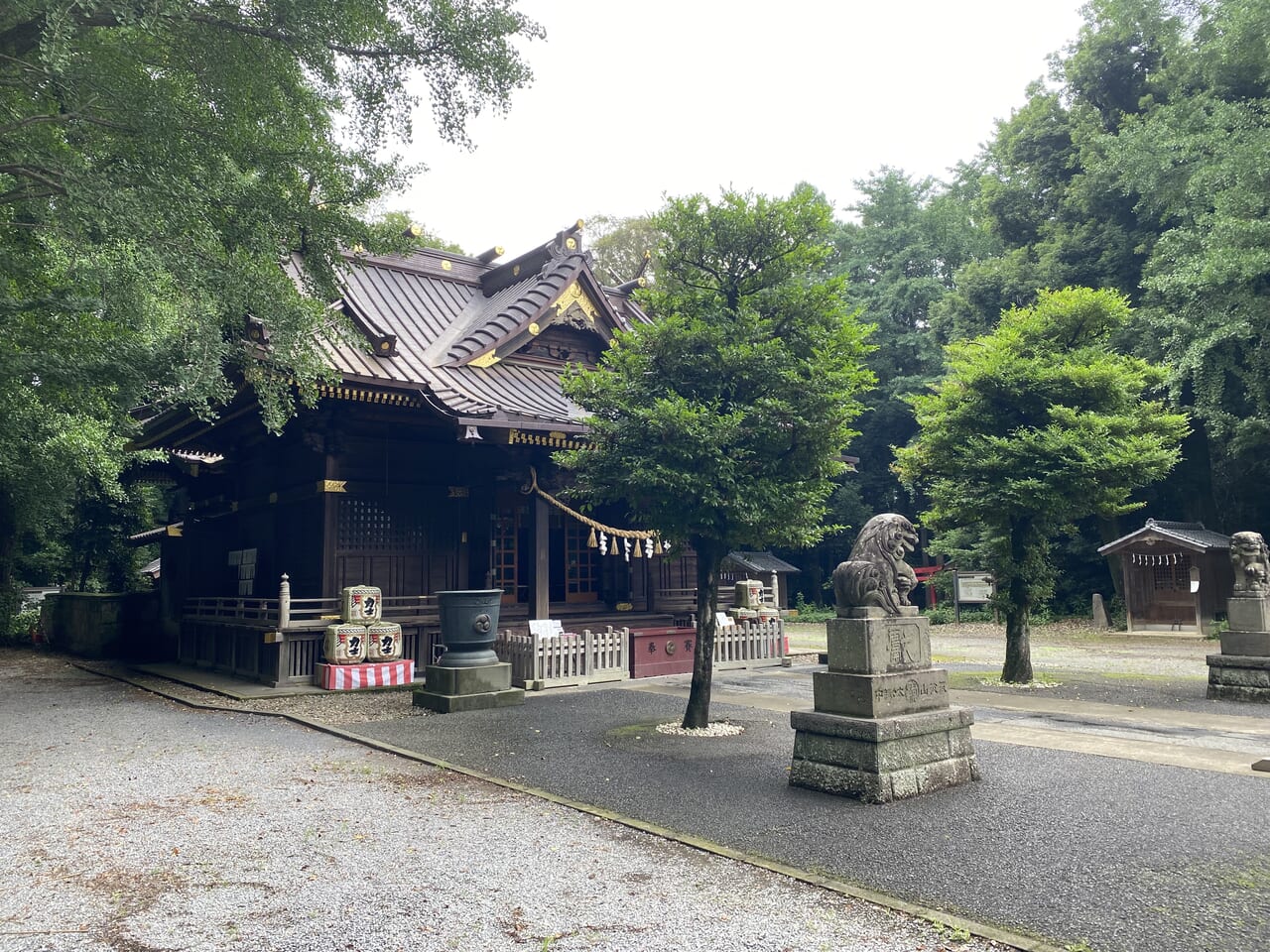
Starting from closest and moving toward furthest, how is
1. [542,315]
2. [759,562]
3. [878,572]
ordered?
[878,572]
[542,315]
[759,562]

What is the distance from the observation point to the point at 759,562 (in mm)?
33531

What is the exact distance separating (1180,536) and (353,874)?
26002 mm

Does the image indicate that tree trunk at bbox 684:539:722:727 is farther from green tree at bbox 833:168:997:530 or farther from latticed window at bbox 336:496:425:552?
green tree at bbox 833:168:997:530

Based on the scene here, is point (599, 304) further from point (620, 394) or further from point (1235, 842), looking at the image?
point (1235, 842)

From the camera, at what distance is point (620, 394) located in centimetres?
884

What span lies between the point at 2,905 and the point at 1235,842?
23.3ft

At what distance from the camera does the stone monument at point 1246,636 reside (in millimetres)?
10922

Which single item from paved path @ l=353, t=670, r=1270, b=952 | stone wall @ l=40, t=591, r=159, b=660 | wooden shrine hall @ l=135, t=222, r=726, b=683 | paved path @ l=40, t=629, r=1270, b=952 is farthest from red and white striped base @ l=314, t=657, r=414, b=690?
stone wall @ l=40, t=591, r=159, b=660

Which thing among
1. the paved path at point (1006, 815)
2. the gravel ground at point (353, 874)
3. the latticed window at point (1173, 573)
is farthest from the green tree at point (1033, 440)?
the latticed window at point (1173, 573)

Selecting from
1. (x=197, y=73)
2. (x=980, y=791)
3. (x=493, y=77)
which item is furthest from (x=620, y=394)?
(x=197, y=73)

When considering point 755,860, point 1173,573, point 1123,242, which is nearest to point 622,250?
point 1123,242

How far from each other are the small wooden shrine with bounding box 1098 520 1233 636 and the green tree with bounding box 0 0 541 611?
76.9 feet

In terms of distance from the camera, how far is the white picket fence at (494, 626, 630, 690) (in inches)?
485

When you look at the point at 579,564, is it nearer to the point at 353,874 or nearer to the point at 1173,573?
the point at 353,874
